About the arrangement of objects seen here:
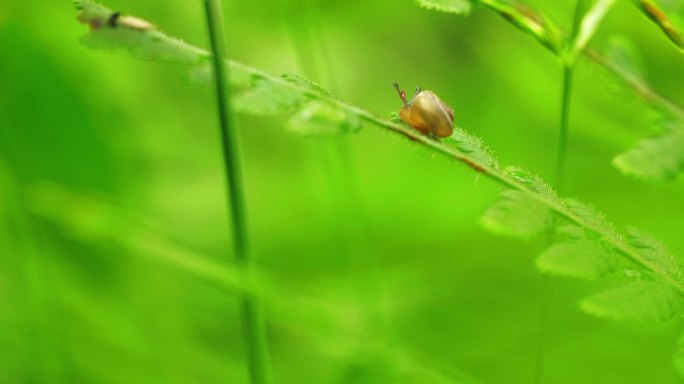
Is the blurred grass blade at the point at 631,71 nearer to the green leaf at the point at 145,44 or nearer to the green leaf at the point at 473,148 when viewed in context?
the green leaf at the point at 473,148

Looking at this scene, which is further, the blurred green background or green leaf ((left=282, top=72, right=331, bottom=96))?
the blurred green background

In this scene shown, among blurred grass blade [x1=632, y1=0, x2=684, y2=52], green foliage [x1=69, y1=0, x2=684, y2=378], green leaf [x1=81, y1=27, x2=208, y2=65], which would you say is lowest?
green foliage [x1=69, y1=0, x2=684, y2=378]

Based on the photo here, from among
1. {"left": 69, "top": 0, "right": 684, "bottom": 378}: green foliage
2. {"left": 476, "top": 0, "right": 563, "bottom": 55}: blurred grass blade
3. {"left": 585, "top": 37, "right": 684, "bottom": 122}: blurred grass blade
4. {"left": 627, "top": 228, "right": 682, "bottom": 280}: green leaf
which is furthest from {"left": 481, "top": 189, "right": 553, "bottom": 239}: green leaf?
{"left": 585, "top": 37, "right": 684, "bottom": 122}: blurred grass blade

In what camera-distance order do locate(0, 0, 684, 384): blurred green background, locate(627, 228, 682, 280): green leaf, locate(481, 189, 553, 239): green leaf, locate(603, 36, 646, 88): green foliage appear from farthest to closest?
1. locate(0, 0, 684, 384): blurred green background
2. locate(603, 36, 646, 88): green foliage
3. locate(627, 228, 682, 280): green leaf
4. locate(481, 189, 553, 239): green leaf

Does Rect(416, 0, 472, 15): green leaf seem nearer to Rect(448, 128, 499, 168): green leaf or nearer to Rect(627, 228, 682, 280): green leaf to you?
Rect(448, 128, 499, 168): green leaf

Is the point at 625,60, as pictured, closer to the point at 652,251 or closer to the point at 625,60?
the point at 625,60

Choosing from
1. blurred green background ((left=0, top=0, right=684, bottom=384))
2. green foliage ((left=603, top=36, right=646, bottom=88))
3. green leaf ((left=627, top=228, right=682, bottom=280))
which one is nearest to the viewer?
green leaf ((left=627, top=228, right=682, bottom=280))

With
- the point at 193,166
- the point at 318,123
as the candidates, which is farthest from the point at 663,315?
the point at 193,166
